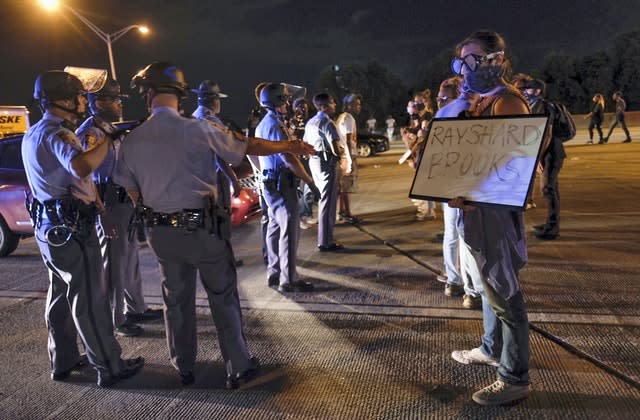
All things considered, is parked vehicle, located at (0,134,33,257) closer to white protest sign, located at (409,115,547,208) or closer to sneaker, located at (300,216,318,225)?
sneaker, located at (300,216,318,225)

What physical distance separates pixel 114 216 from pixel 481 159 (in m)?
2.96

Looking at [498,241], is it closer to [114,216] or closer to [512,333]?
[512,333]

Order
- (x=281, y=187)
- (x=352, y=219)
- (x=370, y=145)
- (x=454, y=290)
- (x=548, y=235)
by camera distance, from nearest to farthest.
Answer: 1. (x=454, y=290)
2. (x=281, y=187)
3. (x=548, y=235)
4. (x=352, y=219)
5. (x=370, y=145)

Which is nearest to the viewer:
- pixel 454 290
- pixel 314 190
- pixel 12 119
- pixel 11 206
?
pixel 454 290

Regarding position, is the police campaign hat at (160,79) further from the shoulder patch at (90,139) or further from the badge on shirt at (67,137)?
the shoulder patch at (90,139)

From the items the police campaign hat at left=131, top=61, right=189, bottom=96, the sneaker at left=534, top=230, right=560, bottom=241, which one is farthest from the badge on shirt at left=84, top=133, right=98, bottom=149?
the sneaker at left=534, top=230, right=560, bottom=241

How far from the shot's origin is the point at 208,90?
5348 millimetres

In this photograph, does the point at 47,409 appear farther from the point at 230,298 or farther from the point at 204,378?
the point at 230,298

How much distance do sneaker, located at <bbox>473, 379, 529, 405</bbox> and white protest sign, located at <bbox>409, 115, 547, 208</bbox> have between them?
1113 mm

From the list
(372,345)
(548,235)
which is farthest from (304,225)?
(372,345)

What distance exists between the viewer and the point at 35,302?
5.14 meters

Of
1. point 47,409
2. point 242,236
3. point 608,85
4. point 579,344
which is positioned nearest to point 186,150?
point 47,409

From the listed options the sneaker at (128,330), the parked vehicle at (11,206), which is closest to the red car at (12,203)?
the parked vehicle at (11,206)

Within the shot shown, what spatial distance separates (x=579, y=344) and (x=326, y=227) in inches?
139
